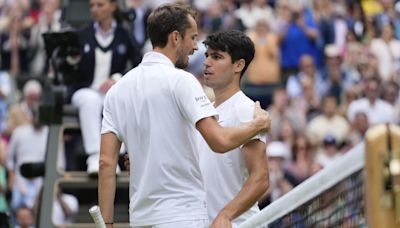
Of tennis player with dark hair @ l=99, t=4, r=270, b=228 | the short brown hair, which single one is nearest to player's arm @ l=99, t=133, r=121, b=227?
tennis player with dark hair @ l=99, t=4, r=270, b=228

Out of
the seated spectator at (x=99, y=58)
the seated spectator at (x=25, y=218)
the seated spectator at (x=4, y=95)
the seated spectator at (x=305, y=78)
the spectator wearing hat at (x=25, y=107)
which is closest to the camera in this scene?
the seated spectator at (x=99, y=58)

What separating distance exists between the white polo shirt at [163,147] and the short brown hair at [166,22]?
107mm

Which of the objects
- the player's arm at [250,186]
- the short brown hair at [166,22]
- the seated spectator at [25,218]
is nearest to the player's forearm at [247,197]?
the player's arm at [250,186]

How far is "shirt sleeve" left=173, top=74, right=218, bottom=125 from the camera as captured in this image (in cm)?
648

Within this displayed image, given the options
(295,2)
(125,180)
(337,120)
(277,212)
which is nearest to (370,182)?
(277,212)

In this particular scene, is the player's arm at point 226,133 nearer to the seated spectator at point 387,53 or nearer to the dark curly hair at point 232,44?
the dark curly hair at point 232,44

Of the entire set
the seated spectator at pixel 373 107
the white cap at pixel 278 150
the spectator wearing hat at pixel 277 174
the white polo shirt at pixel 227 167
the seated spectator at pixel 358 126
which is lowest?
the white polo shirt at pixel 227 167

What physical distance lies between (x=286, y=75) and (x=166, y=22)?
15068mm

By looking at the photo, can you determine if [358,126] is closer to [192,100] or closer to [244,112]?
[244,112]

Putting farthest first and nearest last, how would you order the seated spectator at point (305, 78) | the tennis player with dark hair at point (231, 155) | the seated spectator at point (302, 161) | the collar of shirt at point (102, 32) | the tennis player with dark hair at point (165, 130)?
the seated spectator at point (305, 78), the seated spectator at point (302, 161), the collar of shirt at point (102, 32), the tennis player with dark hair at point (231, 155), the tennis player with dark hair at point (165, 130)

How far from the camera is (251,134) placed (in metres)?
6.56

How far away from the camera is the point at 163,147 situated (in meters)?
6.68

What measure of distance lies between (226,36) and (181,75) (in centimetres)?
75

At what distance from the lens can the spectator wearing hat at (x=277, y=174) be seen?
16016mm
